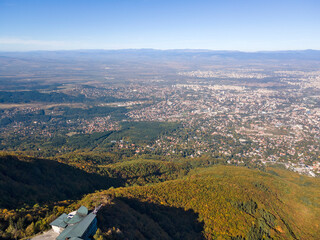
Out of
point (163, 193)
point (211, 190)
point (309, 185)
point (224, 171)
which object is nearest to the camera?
point (163, 193)

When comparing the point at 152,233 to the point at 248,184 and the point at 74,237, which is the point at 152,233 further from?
the point at 248,184

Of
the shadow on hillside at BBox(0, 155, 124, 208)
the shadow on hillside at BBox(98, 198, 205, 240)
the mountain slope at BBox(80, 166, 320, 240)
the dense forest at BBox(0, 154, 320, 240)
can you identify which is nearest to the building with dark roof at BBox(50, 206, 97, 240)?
the dense forest at BBox(0, 154, 320, 240)

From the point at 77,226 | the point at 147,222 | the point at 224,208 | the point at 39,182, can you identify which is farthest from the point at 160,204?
the point at 39,182

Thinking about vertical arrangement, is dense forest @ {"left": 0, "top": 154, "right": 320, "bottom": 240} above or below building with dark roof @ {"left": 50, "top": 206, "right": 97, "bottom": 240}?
below

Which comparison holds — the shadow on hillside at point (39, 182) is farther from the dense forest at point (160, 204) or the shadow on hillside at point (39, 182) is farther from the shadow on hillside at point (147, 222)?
the shadow on hillside at point (147, 222)

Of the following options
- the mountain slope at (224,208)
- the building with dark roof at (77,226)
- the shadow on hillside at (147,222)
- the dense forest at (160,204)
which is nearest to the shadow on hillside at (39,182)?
the dense forest at (160,204)

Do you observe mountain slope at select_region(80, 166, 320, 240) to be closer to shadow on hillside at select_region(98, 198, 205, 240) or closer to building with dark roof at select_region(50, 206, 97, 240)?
shadow on hillside at select_region(98, 198, 205, 240)

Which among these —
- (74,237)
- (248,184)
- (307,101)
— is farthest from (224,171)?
(307,101)
